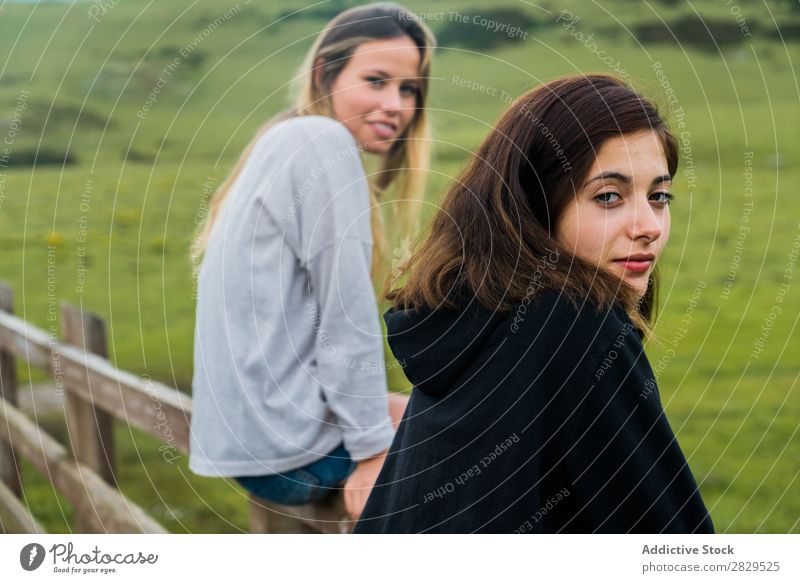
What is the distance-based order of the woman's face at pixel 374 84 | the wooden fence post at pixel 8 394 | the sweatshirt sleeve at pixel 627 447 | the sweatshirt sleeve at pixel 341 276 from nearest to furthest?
the sweatshirt sleeve at pixel 627 447
the sweatshirt sleeve at pixel 341 276
the woman's face at pixel 374 84
the wooden fence post at pixel 8 394

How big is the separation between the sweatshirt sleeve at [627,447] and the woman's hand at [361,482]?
426 millimetres

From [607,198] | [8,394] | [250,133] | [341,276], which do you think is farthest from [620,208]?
[250,133]

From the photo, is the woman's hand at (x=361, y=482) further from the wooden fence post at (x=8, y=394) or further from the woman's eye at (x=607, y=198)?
the wooden fence post at (x=8, y=394)

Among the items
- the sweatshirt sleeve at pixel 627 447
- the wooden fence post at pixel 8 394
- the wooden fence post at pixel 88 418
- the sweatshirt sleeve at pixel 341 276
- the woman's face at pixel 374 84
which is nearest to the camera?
the sweatshirt sleeve at pixel 627 447

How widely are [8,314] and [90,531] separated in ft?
3.31

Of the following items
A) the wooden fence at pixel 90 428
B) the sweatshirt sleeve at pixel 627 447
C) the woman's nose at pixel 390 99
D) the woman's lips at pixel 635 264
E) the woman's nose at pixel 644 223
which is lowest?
the wooden fence at pixel 90 428

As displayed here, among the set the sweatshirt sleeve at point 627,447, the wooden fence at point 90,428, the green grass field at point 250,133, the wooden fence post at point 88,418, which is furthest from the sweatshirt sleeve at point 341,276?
the wooden fence post at point 88,418

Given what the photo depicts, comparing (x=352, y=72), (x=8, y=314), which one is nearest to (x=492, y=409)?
(x=352, y=72)

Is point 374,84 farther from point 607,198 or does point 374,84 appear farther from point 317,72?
point 607,198

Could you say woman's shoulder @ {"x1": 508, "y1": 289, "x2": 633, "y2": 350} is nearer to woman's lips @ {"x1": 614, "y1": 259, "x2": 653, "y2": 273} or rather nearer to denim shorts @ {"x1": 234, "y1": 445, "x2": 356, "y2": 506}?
woman's lips @ {"x1": 614, "y1": 259, "x2": 653, "y2": 273}

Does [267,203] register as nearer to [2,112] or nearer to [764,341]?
[2,112]

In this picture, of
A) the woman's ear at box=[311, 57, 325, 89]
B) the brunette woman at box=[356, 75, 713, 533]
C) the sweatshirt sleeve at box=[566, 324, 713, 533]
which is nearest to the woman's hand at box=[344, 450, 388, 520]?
the brunette woman at box=[356, 75, 713, 533]

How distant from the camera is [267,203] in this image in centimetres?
139

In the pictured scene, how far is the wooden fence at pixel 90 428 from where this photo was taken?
5.22ft
